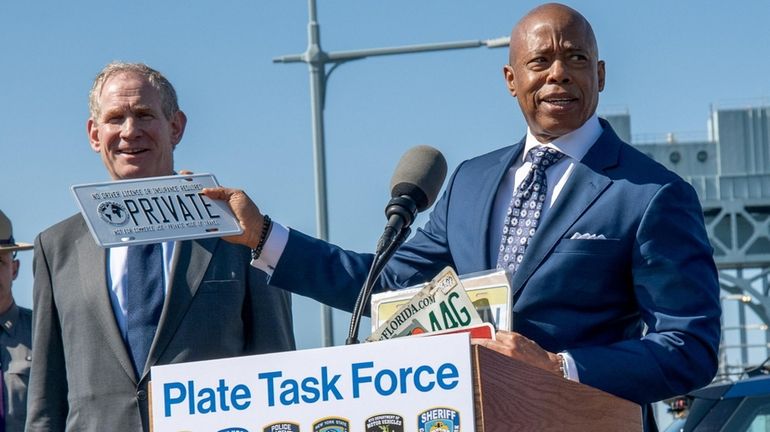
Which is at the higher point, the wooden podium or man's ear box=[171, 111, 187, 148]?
man's ear box=[171, 111, 187, 148]

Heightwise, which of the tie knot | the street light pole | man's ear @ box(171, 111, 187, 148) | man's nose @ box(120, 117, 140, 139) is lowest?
the tie knot

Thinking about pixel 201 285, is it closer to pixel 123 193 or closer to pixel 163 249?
pixel 163 249

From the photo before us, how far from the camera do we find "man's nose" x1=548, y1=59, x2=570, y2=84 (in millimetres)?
4027

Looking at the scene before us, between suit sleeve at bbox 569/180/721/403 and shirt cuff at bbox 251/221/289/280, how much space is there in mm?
886

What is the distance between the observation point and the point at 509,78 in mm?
4277

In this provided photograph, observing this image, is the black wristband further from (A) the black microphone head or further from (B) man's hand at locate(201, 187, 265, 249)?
(A) the black microphone head

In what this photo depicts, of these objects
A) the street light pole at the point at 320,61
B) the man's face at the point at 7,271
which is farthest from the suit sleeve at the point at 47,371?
the street light pole at the point at 320,61

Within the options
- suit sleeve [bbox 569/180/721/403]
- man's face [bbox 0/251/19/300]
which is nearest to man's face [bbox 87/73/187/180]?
suit sleeve [bbox 569/180/721/403]

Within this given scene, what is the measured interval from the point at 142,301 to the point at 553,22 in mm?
1673

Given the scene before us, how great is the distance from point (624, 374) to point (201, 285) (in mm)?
1728

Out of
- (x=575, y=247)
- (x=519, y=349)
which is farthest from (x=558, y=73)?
(x=519, y=349)

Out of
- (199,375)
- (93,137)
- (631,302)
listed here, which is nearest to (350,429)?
(199,375)

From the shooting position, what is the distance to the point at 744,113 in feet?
123

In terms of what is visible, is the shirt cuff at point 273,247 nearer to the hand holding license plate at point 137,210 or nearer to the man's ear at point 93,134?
the hand holding license plate at point 137,210
